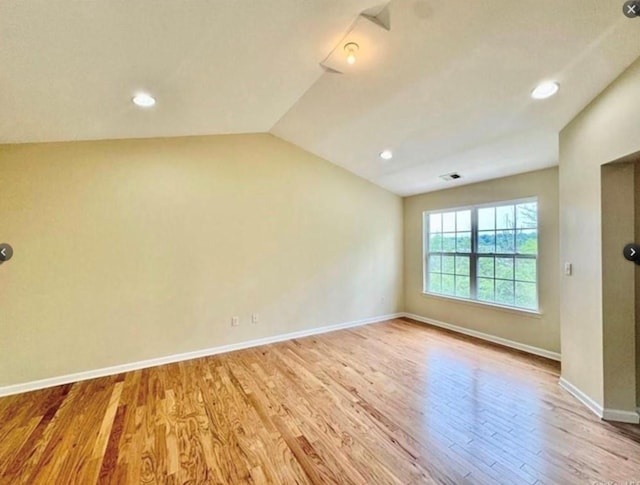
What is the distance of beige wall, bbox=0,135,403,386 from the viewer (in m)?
2.82

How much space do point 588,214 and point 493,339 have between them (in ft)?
7.31

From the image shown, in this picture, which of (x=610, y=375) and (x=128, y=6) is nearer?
(x=128, y=6)

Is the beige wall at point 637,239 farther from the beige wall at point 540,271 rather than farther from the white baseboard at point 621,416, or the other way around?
the beige wall at point 540,271

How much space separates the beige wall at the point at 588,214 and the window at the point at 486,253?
100 cm

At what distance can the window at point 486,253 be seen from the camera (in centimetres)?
363

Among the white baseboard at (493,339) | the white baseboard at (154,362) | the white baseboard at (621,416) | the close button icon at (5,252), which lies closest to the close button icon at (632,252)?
the white baseboard at (621,416)

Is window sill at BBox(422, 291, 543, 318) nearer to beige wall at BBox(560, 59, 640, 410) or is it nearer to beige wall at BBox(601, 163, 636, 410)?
beige wall at BBox(560, 59, 640, 410)

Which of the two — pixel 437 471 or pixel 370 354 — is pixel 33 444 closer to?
pixel 437 471

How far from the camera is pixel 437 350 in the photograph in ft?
11.9

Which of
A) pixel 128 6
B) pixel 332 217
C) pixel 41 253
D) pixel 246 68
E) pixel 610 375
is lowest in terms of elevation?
pixel 610 375

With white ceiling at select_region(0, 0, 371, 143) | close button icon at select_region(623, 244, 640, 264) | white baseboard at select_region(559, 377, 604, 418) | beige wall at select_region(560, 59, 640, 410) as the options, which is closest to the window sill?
beige wall at select_region(560, 59, 640, 410)

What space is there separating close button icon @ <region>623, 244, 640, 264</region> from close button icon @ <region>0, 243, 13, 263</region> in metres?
5.29

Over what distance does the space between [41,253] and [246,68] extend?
275cm

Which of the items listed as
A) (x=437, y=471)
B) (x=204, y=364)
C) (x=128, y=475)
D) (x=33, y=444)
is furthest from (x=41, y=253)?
(x=437, y=471)
